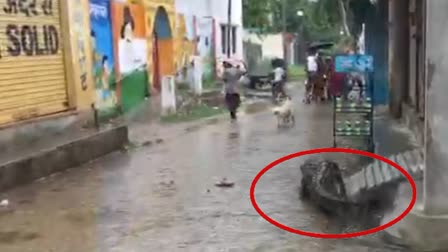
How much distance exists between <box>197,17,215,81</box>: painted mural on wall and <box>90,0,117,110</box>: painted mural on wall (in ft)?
33.0

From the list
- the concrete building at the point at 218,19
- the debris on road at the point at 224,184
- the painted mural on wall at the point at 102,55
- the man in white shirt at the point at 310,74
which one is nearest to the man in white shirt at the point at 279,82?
the man in white shirt at the point at 310,74

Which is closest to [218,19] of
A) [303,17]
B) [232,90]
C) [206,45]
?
[206,45]

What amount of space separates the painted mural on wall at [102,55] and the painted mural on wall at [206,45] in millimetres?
10050

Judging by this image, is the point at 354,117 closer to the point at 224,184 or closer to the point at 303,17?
the point at 224,184

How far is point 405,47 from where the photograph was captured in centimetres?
1642

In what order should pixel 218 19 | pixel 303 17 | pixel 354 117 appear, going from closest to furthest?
pixel 354 117 < pixel 218 19 < pixel 303 17

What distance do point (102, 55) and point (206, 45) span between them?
12.2 m

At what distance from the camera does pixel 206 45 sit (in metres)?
29.0

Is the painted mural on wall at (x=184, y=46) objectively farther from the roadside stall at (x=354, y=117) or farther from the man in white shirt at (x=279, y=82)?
the roadside stall at (x=354, y=117)

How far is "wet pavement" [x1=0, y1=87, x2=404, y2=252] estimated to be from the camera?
22.5 feet

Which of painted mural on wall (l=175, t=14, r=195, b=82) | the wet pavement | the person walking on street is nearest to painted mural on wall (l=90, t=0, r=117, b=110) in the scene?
the person walking on street

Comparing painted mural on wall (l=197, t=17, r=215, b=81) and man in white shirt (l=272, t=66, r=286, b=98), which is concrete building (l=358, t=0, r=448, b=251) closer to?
man in white shirt (l=272, t=66, r=286, b=98)

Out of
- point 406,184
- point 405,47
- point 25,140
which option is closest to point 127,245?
point 406,184

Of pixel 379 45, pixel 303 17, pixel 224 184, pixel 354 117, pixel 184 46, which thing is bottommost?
pixel 224 184
